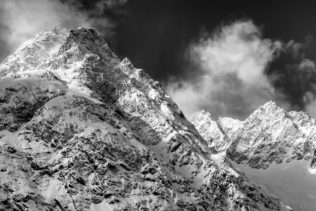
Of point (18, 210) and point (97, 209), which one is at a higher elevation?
point (97, 209)

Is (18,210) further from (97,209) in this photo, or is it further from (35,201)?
(97,209)

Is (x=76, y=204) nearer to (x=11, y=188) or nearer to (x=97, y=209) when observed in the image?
(x=97, y=209)

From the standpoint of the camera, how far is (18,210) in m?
187

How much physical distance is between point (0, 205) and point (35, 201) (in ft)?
41.2

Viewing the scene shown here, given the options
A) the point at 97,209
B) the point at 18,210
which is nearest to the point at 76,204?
the point at 97,209

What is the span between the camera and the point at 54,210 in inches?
7662

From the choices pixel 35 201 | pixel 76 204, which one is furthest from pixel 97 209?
pixel 35 201

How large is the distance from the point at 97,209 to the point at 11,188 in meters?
29.2

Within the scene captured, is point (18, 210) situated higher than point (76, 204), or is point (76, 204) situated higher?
point (76, 204)

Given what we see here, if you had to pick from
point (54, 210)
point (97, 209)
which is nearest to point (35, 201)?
point (54, 210)

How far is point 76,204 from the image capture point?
19800 cm

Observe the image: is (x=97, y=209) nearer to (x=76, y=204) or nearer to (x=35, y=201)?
(x=76, y=204)

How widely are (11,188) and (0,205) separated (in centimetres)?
964

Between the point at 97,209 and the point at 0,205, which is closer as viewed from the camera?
the point at 0,205
